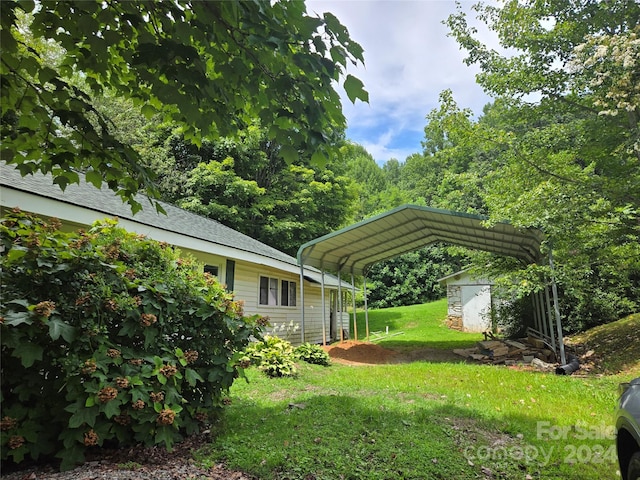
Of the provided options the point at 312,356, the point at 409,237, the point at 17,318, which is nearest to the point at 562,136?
the point at 409,237

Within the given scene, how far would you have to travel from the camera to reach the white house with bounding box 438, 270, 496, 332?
75.4 feet

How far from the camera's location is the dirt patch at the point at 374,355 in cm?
1154

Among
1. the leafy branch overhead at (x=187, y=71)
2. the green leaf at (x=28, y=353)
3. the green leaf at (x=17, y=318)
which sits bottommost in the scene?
the green leaf at (x=28, y=353)

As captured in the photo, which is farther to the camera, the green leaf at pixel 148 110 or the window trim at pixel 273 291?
the window trim at pixel 273 291

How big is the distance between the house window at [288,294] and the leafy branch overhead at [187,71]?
1204cm

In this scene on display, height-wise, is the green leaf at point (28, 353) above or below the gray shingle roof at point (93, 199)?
below

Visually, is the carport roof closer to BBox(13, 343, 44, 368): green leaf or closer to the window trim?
the window trim

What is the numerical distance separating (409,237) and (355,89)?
1188cm

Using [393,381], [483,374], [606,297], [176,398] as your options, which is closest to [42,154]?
[176,398]

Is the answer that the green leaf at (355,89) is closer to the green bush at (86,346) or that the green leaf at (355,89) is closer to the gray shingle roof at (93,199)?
the green bush at (86,346)

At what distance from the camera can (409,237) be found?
13.8 metres

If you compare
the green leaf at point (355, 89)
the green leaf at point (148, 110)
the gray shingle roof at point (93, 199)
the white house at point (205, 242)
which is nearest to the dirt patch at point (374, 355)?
the white house at point (205, 242)

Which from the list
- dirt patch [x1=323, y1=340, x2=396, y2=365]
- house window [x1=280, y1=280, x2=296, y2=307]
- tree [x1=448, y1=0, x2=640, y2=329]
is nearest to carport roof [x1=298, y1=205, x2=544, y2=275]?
tree [x1=448, y1=0, x2=640, y2=329]

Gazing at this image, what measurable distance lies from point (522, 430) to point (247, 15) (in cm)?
512
